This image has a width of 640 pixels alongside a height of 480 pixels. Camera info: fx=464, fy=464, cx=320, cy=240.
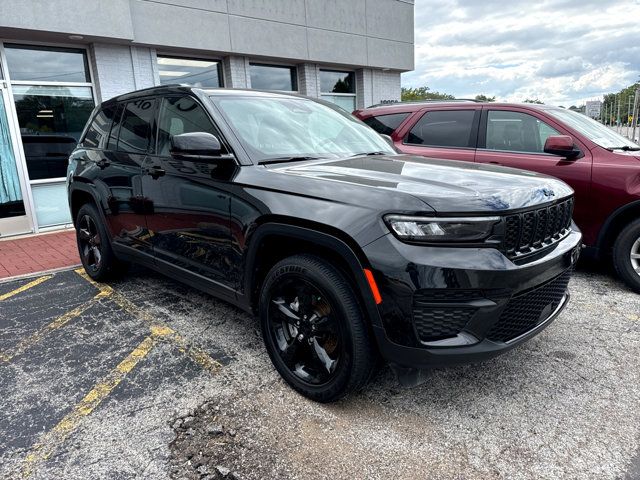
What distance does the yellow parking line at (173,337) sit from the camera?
3146 millimetres

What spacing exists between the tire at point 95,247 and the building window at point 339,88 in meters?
8.69

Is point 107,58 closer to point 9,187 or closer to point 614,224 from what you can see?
point 9,187

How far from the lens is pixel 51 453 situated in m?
2.31

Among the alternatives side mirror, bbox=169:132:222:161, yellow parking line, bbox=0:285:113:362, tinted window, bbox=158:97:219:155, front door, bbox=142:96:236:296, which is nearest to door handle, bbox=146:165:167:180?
front door, bbox=142:96:236:296

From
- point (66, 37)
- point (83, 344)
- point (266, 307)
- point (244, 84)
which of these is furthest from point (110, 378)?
point (244, 84)

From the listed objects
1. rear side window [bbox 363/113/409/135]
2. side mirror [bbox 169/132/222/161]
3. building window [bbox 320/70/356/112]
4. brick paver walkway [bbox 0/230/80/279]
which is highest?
building window [bbox 320/70/356/112]

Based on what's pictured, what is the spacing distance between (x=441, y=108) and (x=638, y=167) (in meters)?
2.24

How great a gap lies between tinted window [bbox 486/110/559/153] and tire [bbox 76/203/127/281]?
166 inches

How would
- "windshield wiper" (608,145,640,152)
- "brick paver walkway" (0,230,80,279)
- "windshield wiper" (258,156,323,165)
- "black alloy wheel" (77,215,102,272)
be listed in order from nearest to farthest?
1. "windshield wiper" (258,156,323,165)
2. "windshield wiper" (608,145,640,152)
3. "black alloy wheel" (77,215,102,272)
4. "brick paver walkway" (0,230,80,279)

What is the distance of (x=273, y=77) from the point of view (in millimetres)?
11547

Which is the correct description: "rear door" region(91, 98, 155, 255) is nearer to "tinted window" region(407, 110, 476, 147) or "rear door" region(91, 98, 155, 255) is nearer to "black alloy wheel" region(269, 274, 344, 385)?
"black alloy wheel" region(269, 274, 344, 385)

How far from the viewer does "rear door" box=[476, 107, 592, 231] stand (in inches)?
175

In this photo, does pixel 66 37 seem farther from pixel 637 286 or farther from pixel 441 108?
pixel 637 286

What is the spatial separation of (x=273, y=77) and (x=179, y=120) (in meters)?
8.63
